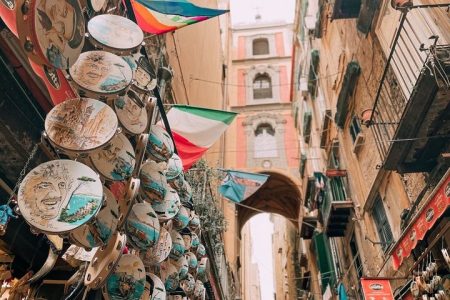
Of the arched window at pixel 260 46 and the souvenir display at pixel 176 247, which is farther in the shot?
the arched window at pixel 260 46

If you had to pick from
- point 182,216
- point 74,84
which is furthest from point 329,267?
point 74,84

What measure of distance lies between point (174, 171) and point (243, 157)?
21.0m

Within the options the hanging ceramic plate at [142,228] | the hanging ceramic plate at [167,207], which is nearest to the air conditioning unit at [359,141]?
the hanging ceramic plate at [167,207]

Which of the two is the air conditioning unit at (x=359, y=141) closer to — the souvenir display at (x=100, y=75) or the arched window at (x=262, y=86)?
the souvenir display at (x=100, y=75)

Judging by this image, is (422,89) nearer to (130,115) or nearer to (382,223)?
(130,115)

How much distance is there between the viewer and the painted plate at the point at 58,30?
9.92 ft

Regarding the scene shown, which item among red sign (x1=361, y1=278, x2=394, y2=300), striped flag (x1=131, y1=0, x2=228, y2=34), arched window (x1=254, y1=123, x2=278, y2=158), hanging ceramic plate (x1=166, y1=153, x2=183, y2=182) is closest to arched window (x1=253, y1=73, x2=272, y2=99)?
arched window (x1=254, y1=123, x2=278, y2=158)

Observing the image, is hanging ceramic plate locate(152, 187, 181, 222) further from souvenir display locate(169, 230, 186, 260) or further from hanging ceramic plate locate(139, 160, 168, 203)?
souvenir display locate(169, 230, 186, 260)

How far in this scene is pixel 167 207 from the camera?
17.2 feet

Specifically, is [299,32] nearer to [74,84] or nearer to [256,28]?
[256,28]

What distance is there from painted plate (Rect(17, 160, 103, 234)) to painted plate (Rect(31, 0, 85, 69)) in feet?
3.01

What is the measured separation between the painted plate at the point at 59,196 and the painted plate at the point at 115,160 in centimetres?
42

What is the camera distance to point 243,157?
88.3ft

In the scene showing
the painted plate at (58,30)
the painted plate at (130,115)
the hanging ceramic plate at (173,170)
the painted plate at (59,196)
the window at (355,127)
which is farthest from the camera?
the window at (355,127)
